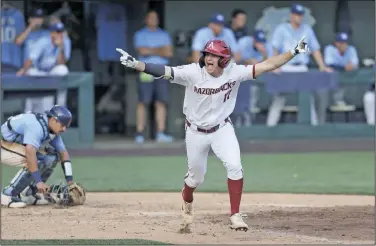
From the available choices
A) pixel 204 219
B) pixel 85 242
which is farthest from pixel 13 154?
pixel 85 242

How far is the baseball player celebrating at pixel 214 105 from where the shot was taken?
795 centimetres

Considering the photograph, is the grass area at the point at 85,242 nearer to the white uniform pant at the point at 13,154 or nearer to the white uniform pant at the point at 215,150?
the white uniform pant at the point at 215,150

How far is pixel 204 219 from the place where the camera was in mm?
8719

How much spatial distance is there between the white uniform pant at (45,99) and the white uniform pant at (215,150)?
688 cm

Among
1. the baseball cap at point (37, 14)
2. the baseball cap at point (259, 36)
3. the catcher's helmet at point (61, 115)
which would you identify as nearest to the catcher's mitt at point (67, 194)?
the catcher's helmet at point (61, 115)

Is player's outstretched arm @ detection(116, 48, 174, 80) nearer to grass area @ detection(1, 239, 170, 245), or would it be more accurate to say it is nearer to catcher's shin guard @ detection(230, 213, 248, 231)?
catcher's shin guard @ detection(230, 213, 248, 231)

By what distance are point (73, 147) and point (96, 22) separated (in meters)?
3.04

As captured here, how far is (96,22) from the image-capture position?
16875 mm

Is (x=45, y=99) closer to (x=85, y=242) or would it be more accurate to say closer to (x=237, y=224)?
(x=237, y=224)

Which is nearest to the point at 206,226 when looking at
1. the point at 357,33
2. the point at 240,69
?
the point at 240,69

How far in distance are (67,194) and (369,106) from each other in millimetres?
7452

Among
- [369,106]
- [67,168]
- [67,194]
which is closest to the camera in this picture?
[67,194]

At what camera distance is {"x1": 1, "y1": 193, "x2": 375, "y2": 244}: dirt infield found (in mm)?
7625

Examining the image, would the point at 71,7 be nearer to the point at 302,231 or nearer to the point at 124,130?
the point at 124,130
